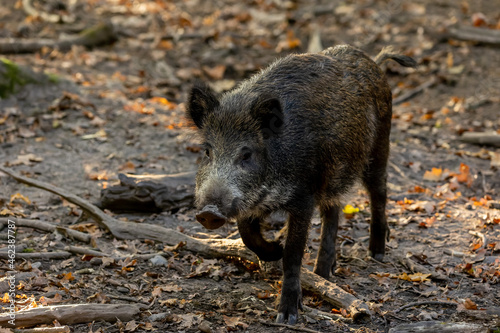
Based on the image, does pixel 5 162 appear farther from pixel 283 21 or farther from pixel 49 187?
pixel 283 21

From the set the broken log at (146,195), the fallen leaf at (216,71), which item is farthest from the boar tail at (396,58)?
the fallen leaf at (216,71)

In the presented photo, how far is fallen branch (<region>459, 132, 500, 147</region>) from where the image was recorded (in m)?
10.1

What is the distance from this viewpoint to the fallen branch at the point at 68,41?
512 inches

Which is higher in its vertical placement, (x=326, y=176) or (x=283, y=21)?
(x=283, y=21)

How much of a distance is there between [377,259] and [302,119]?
82.2 inches

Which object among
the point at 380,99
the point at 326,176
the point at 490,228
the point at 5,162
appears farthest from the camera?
the point at 5,162

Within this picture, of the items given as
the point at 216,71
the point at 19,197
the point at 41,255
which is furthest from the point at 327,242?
the point at 216,71

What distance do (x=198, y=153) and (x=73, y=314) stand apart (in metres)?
4.84

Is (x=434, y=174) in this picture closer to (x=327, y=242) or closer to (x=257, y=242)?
(x=327, y=242)

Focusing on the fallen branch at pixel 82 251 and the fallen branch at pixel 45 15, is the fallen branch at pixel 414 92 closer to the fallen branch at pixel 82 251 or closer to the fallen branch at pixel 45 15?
the fallen branch at pixel 82 251

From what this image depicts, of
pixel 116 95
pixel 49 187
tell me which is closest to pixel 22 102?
pixel 116 95

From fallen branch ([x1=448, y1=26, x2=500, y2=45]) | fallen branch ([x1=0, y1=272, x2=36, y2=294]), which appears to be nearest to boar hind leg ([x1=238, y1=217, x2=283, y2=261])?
fallen branch ([x1=0, y1=272, x2=36, y2=294])

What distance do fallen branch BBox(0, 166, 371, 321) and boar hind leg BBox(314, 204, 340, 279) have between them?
1.37ft

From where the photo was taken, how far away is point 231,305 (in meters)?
5.43
